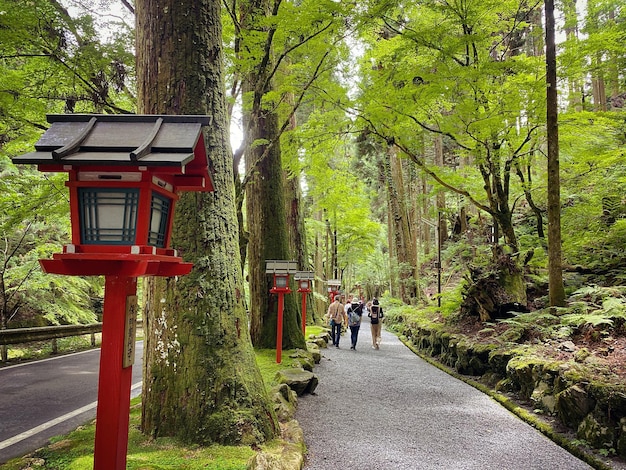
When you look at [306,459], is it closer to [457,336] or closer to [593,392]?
[593,392]

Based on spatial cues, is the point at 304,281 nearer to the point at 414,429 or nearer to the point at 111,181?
the point at 414,429

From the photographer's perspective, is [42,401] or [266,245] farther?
[266,245]

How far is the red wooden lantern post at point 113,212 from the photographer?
2.08 metres

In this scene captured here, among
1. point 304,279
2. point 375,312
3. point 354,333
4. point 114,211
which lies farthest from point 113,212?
point 354,333

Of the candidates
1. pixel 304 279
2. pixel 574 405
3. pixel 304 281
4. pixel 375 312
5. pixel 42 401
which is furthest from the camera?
pixel 375 312

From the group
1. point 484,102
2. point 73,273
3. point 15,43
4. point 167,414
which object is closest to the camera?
point 73,273

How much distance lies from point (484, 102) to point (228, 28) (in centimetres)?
613

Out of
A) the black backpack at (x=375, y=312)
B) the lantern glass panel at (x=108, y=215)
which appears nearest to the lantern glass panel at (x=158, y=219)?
the lantern glass panel at (x=108, y=215)

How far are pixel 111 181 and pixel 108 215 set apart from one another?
0.20 meters

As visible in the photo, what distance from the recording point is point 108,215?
218cm

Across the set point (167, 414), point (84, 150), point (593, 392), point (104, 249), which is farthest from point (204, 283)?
point (593, 392)

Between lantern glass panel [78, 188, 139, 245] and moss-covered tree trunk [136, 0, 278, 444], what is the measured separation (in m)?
1.52

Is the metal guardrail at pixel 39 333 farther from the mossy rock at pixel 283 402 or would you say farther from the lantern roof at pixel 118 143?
the lantern roof at pixel 118 143

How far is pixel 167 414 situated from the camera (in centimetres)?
351
